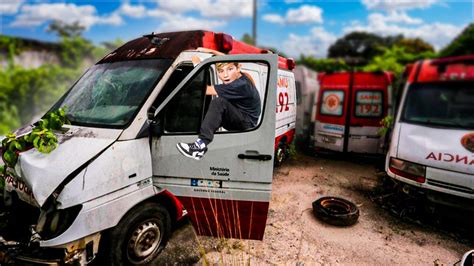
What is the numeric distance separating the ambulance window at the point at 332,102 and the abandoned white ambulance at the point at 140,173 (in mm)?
4563

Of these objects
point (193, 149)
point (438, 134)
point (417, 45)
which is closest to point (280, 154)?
point (438, 134)

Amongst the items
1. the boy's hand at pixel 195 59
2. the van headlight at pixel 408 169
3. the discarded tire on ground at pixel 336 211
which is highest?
the boy's hand at pixel 195 59

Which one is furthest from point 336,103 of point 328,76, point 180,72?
point 180,72

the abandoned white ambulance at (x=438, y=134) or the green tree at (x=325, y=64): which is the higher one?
the green tree at (x=325, y=64)

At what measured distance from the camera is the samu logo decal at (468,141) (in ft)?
11.6

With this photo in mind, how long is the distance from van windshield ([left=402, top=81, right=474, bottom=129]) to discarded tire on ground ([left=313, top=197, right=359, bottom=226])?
172cm

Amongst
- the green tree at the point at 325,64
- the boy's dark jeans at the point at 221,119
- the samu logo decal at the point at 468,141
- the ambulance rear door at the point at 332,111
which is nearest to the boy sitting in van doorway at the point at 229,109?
the boy's dark jeans at the point at 221,119

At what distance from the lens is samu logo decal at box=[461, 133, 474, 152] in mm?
3530

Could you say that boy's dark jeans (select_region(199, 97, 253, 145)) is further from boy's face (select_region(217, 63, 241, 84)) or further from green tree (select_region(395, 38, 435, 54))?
green tree (select_region(395, 38, 435, 54))

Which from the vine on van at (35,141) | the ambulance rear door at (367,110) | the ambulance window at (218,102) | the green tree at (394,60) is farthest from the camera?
the green tree at (394,60)

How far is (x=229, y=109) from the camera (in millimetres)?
2729

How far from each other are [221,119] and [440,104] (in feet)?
12.6

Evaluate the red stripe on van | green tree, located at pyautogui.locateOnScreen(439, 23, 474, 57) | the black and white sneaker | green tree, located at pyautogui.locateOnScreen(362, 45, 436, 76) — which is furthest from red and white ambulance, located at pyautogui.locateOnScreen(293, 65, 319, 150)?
green tree, located at pyautogui.locateOnScreen(439, 23, 474, 57)

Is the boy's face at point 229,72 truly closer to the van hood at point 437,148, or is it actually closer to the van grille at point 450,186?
the van hood at point 437,148
